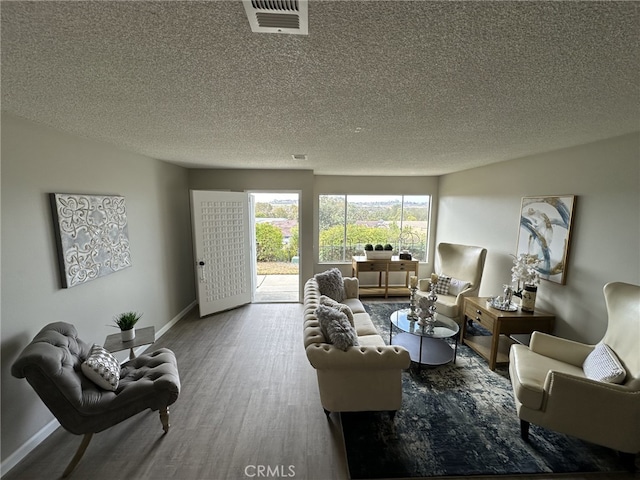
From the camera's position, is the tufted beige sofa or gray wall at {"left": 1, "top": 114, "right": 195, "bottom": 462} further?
the tufted beige sofa

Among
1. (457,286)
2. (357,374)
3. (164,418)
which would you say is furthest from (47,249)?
(457,286)

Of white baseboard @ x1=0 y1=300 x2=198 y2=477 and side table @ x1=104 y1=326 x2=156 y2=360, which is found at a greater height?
side table @ x1=104 y1=326 x2=156 y2=360

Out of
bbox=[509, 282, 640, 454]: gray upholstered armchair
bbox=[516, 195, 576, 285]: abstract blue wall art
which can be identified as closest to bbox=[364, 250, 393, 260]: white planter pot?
bbox=[516, 195, 576, 285]: abstract blue wall art

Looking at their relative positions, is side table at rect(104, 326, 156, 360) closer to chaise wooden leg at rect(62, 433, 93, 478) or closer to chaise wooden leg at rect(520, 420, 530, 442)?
chaise wooden leg at rect(62, 433, 93, 478)

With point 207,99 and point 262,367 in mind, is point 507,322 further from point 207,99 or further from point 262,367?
point 207,99

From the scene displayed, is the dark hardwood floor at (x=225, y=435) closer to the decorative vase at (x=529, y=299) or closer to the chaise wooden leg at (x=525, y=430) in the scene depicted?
the chaise wooden leg at (x=525, y=430)

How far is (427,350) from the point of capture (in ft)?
9.80

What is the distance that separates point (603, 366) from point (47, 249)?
419cm

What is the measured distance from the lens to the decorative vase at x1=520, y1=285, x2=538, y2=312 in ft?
8.95

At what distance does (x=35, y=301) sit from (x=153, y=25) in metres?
2.13

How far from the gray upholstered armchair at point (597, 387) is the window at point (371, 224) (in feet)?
11.2

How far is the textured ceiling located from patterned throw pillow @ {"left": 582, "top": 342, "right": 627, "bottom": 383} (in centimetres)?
168

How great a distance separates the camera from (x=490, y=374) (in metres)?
2.66

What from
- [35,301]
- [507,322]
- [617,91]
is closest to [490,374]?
[507,322]
